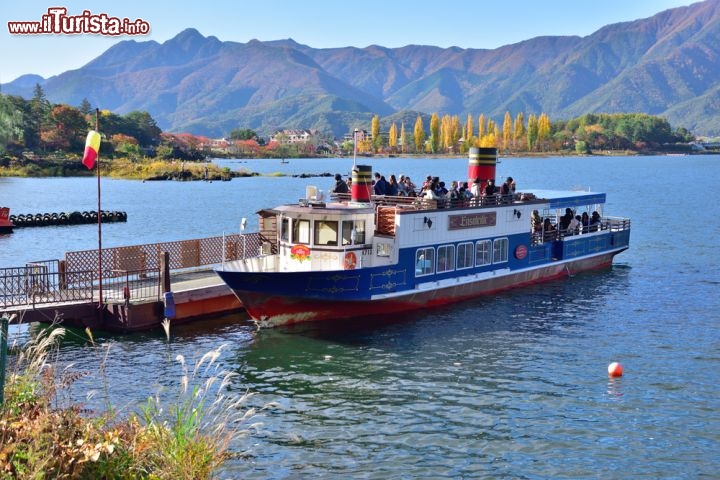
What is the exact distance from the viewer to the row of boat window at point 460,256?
33.1 meters

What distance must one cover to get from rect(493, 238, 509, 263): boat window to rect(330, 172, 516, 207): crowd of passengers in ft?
6.64

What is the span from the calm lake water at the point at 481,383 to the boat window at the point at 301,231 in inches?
147

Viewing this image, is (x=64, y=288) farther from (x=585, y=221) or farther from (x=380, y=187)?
(x=585, y=221)

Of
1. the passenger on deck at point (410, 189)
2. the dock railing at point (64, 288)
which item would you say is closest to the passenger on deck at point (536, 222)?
the passenger on deck at point (410, 189)

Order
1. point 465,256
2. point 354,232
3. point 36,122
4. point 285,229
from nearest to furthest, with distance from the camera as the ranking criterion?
point 354,232
point 285,229
point 465,256
point 36,122

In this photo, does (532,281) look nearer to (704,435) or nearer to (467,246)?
(467,246)

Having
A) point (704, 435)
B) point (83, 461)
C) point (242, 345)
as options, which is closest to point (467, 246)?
point (242, 345)

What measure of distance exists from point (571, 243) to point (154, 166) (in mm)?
124065

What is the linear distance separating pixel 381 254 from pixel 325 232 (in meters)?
2.74

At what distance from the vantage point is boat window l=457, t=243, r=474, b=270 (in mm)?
35031

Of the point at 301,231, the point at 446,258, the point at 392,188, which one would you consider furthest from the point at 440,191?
the point at 301,231

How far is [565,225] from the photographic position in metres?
43.2

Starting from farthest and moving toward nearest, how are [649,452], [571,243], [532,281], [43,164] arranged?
[43,164] → [571,243] → [532,281] → [649,452]

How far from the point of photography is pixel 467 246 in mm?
35344
